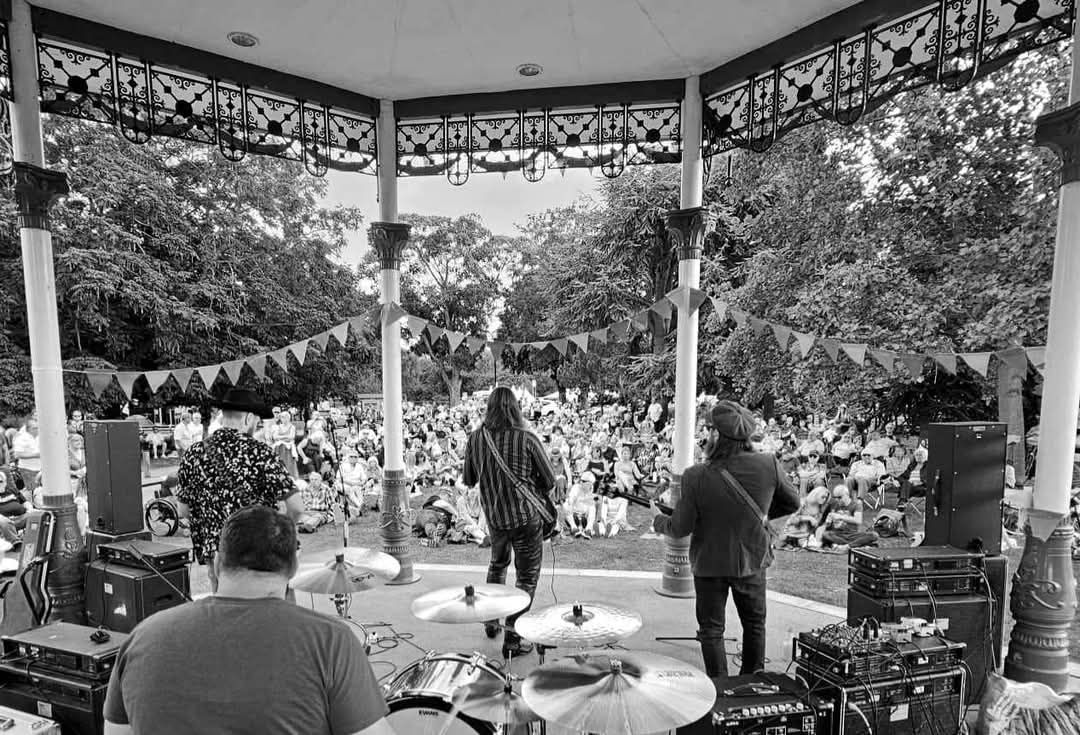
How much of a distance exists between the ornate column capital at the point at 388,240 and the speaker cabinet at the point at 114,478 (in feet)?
→ 8.66

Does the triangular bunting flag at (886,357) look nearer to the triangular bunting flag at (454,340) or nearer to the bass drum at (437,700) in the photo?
the triangular bunting flag at (454,340)

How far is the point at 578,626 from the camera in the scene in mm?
2902

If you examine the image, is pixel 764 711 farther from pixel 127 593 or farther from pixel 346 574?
pixel 127 593

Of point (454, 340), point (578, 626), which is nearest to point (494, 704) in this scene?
point (578, 626)

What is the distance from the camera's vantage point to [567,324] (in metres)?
22.9

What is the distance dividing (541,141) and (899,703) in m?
5.28

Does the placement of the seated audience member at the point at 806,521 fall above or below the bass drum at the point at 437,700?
below

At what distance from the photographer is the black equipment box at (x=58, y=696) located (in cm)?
282

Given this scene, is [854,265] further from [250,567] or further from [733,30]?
[250,567]

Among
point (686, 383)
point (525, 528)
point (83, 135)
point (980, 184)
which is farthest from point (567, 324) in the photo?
point (525, 528)

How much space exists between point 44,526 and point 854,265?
39.8 feet

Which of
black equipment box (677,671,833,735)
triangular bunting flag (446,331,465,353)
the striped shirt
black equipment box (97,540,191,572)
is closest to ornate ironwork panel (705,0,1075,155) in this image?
triangular bunting flag (446,331,465,353)

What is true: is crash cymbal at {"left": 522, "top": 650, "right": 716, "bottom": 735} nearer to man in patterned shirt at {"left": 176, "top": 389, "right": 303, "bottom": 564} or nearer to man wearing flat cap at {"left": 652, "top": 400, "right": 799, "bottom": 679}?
man wearing flat cap at {"left": 652, "top": 400, "right": 799, "bottom": 679}

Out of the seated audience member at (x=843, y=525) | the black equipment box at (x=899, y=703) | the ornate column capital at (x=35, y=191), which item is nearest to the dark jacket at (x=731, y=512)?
the black equipment box at (x=899, y=703)
